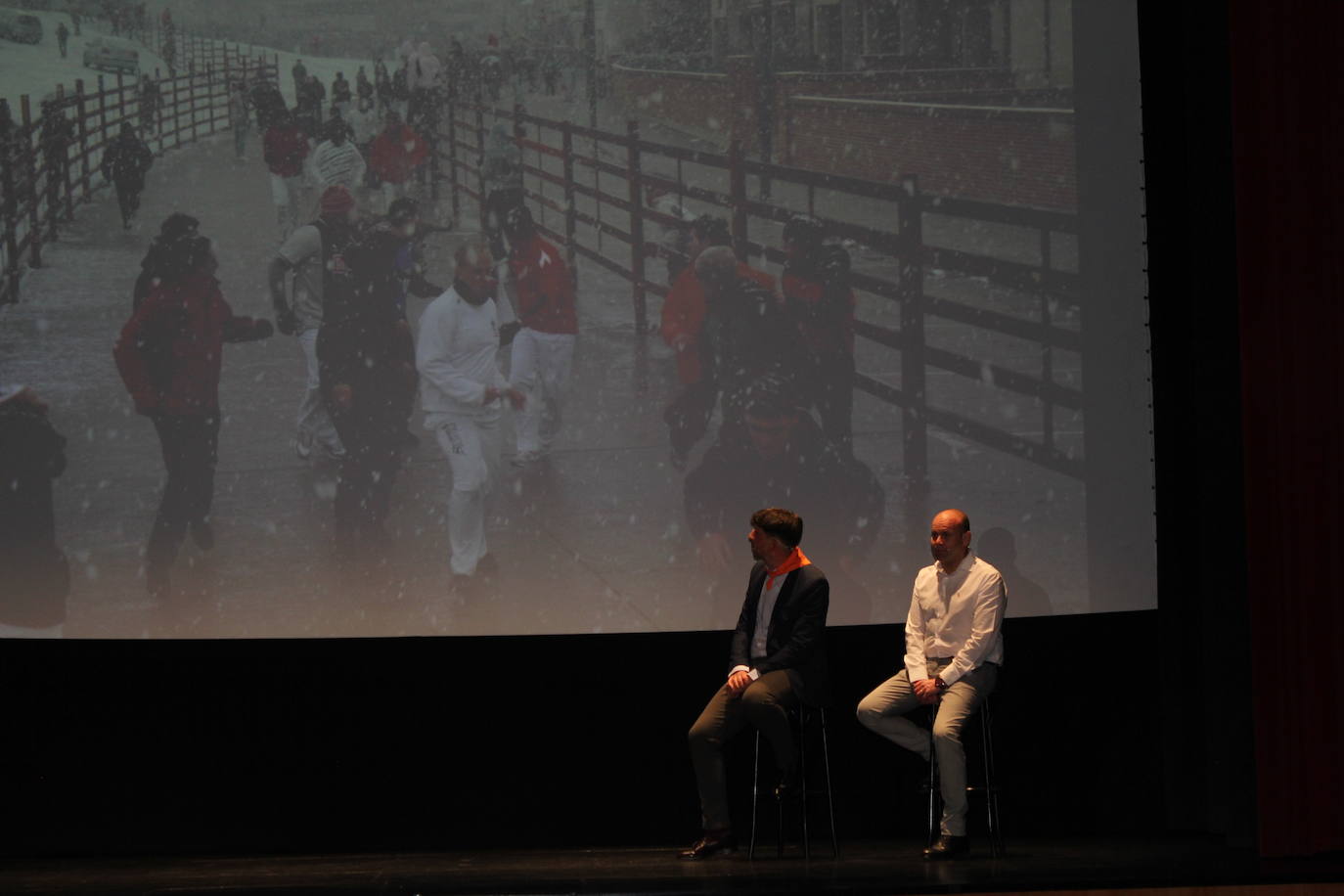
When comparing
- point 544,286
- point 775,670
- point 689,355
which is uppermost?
point 544,286

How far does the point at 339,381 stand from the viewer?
514 cm

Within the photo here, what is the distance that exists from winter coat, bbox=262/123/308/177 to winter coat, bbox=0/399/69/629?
1.07 m

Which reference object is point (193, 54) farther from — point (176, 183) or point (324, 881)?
point (324, 881)

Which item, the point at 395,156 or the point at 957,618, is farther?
the point at 395,156

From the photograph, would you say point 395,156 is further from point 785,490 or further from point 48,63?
point 785,490

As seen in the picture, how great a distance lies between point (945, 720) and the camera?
4613 millimetres

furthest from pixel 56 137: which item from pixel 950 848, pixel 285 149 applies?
pixel 950 848

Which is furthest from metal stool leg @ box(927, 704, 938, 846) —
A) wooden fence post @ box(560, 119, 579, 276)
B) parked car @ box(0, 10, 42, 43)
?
parked car @ box(0, 10, 42, 43)

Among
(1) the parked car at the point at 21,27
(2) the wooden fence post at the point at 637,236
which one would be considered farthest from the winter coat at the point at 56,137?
(2) the wooden fence post at the point at 637,236

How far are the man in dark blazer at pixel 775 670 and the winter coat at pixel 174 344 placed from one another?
1.84 meters

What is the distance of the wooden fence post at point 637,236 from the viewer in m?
5.17

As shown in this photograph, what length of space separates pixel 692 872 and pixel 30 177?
2.96m

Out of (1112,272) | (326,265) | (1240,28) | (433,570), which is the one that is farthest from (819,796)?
(1240,28)

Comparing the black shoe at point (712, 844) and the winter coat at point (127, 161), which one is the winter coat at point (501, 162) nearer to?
the winter coat at point (127, 161)
